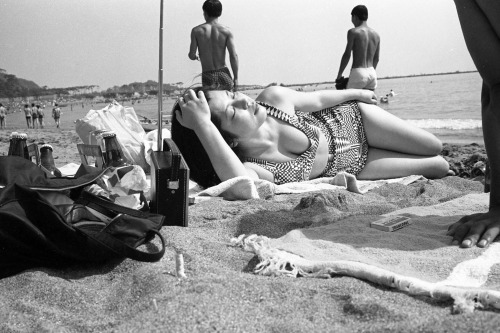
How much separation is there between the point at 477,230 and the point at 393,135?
2.14 metres

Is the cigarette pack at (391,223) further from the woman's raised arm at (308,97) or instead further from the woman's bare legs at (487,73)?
the woman's raised arm at (308,97)

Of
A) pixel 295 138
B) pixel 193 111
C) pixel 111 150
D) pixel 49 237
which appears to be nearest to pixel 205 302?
pixel 49 237

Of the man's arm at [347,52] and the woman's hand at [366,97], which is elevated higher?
the man's arm at [347,52]

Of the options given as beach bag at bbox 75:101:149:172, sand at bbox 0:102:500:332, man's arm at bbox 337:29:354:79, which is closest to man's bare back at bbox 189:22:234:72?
man's arm at bbox 337:29:354:79

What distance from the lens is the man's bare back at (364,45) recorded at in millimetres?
6934

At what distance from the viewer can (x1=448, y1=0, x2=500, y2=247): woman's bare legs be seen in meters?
1.81

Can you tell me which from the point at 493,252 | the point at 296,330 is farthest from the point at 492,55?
the point at 296,330

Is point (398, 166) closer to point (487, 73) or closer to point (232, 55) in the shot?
point (487, 73)

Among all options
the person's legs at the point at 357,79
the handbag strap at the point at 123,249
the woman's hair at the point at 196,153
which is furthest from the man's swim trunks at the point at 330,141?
the person's legs at the point at 357,79

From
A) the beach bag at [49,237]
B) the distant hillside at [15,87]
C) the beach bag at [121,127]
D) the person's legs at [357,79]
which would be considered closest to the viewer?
the beach bag at [49,237]

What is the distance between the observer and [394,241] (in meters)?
1.88

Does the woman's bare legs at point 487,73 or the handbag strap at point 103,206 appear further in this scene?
the handbag strap at point 103,206

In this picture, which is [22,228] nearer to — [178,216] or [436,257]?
[178,216]

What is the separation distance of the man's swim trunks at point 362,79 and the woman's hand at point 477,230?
5.19 meters
